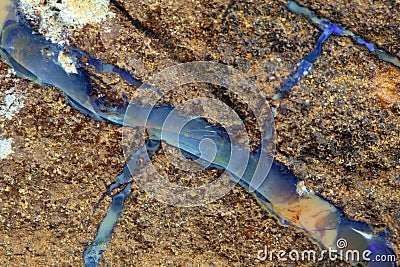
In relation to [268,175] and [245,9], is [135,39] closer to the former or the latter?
[245,9]

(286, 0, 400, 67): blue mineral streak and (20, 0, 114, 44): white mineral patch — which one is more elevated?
(286, 0, 400, 67): blue mineral streak

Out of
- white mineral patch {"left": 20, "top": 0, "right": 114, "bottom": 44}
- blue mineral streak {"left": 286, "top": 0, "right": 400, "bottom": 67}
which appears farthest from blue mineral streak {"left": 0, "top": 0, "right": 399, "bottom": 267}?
blue mineral streak {"left": 286, "top": 0, "right": 400, "bottom": 67}

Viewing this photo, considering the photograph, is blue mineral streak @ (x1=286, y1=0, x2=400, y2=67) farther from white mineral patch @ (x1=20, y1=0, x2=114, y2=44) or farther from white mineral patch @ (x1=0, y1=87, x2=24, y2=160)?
white mineral patch @ (x1=0, y1=87, x2=24, y2=160)

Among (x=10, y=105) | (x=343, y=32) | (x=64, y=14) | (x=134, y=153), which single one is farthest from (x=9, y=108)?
(x=343, y=32)

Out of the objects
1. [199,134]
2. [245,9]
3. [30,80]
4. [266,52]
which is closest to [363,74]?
[266,52]

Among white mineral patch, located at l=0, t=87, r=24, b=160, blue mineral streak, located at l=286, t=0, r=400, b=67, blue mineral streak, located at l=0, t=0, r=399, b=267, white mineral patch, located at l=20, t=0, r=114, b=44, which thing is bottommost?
white mineral patch, located at l=0, t=87, r=24, b=160

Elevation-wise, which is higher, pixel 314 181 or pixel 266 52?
pixel 266 52

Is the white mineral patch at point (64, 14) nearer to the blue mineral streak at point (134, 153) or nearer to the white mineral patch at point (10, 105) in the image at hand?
the blue mineral streak at point (134, 153)
